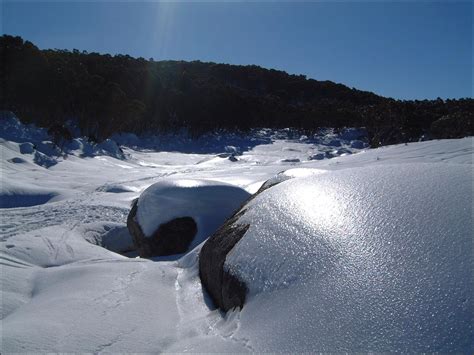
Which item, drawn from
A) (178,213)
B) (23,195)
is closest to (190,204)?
(178,213)

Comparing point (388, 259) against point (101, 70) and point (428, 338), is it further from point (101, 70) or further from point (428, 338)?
point (101, 70)

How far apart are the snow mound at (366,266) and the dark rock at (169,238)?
2.51m

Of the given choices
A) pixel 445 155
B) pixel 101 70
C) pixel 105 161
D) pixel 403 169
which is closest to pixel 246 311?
pixel 403 169

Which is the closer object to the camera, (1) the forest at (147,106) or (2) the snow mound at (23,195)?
(2) the snow mound at (23,195)

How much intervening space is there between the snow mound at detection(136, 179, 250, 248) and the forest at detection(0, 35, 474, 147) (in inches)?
682

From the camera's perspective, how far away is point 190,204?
6.07 metres

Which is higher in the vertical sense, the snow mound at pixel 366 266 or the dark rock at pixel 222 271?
the snow mound at pixel 366 266

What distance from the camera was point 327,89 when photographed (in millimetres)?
91312

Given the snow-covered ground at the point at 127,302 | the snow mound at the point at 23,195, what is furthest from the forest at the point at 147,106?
the snow-covered ground at the point at 127,302

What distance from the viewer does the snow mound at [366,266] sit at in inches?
72.1

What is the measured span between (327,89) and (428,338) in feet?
313

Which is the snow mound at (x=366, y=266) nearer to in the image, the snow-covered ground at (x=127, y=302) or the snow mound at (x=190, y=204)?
the snow-covered ground at (x=127, y=302)

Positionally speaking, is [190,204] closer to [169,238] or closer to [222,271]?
[169,238]

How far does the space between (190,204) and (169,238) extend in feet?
2.28
